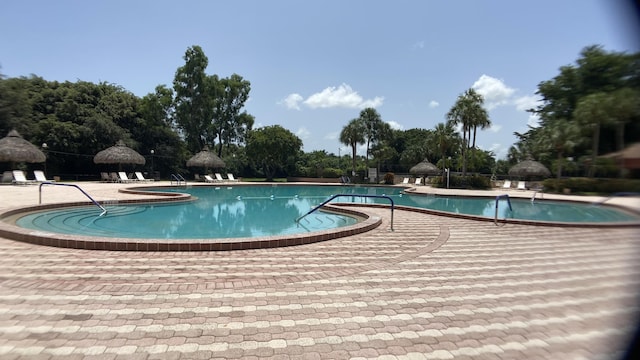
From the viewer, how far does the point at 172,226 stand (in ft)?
31.0

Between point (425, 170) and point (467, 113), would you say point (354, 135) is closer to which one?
point (425, 170)

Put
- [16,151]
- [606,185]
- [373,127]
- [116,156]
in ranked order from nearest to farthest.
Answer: [606,185] < [16,151] < [116,156] < [373,127]

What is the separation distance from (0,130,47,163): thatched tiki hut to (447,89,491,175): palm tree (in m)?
27.4

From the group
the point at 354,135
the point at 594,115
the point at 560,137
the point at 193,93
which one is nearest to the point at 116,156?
the point at 193,93

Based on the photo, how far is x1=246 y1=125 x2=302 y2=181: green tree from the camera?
31.6 metres

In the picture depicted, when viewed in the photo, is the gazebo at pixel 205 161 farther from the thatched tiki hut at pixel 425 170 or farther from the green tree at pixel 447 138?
the green tree at pixel 447 138

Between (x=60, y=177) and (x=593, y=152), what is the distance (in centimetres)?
3111

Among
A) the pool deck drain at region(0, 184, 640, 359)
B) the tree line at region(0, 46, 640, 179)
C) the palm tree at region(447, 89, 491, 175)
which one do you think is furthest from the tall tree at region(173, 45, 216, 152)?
the pool deck drain at region(0, 184, 640, 359)

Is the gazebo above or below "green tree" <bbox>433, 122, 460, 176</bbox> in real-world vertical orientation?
below

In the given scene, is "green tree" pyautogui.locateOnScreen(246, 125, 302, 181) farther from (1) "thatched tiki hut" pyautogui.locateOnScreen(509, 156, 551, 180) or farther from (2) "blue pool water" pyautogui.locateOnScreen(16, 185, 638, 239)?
(1) "thatched tiki hut" pyautogui.locateOnScreen(509, 156, 551, 180)

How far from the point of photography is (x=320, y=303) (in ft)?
11.1

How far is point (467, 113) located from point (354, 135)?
9963 mm

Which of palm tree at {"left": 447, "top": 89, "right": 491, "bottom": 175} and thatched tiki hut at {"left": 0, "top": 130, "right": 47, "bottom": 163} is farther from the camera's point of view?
palm tree at {"left": 447, "top": 89, "right": 491, "bottom": 175}

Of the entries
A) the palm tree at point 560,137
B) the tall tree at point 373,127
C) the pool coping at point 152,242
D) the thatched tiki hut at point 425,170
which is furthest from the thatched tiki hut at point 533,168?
the tall tree at point 373,127
